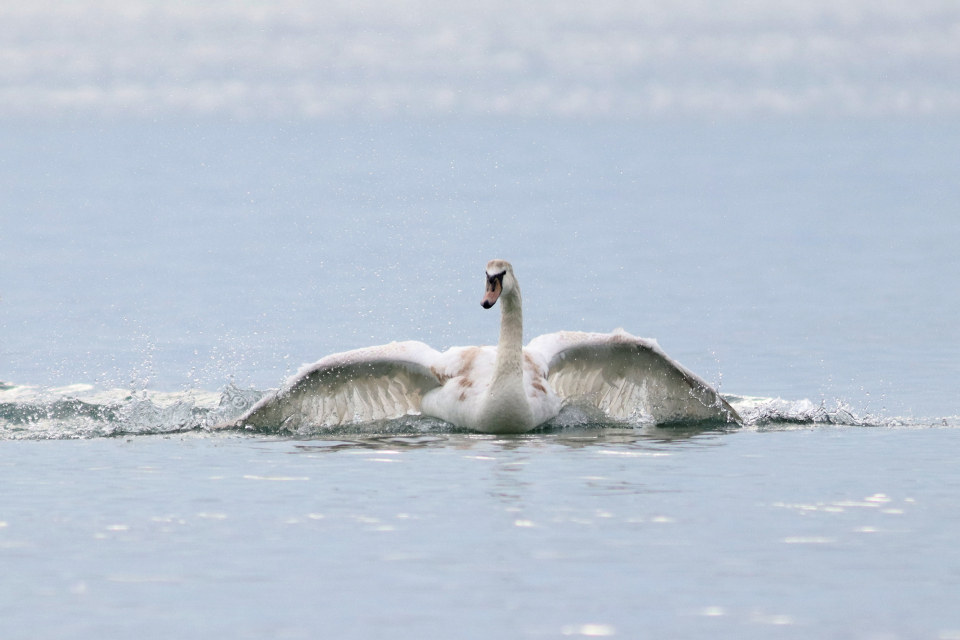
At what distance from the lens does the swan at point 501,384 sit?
17.8 m

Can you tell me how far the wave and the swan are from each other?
0.98 ft

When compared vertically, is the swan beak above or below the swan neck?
above

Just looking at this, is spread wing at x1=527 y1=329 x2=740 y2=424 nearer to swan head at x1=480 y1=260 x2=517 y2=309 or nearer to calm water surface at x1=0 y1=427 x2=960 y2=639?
swan head at x1=480 y1=260 x2=517 y2=309

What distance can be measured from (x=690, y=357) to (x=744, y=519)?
15.6 metres

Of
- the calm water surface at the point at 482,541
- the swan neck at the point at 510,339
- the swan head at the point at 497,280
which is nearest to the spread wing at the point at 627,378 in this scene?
the swan neck at the point at 510,339

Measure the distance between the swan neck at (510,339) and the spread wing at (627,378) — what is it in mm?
837

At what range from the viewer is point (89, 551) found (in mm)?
11094

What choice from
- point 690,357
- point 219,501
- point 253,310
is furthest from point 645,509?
point 253,310

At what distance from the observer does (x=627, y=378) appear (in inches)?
763

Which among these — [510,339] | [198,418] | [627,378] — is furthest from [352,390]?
[627,378]

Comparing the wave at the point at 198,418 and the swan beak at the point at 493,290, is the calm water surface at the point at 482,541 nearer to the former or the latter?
the wave at the point at 198,418

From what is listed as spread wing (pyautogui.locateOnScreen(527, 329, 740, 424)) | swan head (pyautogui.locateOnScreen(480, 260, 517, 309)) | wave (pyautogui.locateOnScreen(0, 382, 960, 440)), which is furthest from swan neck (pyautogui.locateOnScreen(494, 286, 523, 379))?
wave (pyautogui.locateOnScreen(0, 382, 960, 440))

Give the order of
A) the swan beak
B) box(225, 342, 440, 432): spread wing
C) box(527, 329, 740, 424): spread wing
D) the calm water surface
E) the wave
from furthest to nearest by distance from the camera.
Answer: box(527, 329, 740, 424): spread wing → box(225, 342, 440, 432): spread wing → the wave → the swan beak → the calm water surface

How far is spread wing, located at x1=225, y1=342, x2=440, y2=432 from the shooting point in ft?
60.6
